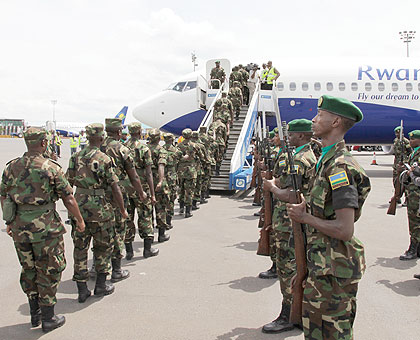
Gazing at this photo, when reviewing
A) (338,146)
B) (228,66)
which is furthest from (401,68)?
(338,146)

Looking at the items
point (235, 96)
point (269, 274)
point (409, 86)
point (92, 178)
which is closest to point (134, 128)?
point (92, 178)

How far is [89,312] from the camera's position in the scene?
389 cm

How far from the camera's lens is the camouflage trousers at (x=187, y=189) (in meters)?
8.37

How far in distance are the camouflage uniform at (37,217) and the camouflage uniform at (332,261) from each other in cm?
229

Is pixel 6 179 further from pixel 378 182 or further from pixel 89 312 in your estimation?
pixel 378 182

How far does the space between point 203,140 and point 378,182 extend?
302 inches

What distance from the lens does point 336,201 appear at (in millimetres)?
2096

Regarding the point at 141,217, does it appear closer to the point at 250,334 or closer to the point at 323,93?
the point at 250,334

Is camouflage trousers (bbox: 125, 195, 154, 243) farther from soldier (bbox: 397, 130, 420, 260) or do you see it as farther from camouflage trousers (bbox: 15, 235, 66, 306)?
soldier (bbox: 397, 130, 420, 260)

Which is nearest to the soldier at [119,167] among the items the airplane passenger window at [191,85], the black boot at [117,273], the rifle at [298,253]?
the black boot at [117,273]

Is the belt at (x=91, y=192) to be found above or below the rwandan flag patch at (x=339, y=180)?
below

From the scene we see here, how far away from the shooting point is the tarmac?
348cm

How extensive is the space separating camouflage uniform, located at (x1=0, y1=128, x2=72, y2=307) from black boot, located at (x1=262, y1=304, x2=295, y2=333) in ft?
6.53

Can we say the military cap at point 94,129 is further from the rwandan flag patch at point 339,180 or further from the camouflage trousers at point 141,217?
the rwandan flag patch at point 339,180
